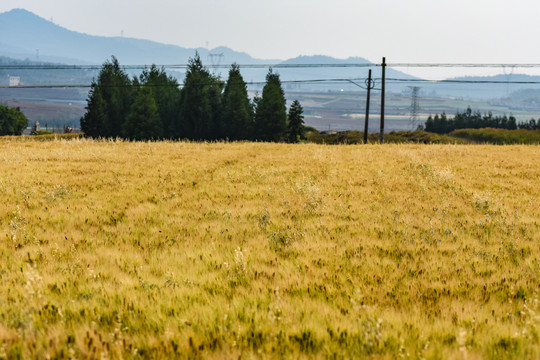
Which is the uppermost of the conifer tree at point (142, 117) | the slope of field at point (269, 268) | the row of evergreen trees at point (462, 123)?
the row of evergreen trees at point (462, 123)

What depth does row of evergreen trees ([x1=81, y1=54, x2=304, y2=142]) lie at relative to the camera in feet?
213

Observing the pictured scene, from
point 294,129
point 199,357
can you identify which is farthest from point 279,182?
point 294,129

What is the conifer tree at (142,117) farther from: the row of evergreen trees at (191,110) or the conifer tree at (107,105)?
the conifer tree at (107,105)

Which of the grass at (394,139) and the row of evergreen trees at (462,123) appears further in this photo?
the row of evergreen trees at (462,123)

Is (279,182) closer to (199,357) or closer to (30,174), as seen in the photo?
(30,174)

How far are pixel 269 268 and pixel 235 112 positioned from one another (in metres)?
62.2

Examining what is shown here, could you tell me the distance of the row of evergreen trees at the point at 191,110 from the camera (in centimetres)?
6488

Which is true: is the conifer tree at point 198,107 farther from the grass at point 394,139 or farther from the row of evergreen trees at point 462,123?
the row of evergreen trees at point 462,123

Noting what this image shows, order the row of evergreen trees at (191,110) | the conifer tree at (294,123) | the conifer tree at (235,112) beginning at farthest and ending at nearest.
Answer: the conifer tree at (294,123) → the conifer tree at (235,112) → the row of evergreen trees at (191,110)

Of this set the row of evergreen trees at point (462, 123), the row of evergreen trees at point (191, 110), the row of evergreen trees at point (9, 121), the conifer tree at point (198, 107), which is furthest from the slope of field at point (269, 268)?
the row of evergreen trees at point (9, 121)

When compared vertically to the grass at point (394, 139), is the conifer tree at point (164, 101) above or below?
above

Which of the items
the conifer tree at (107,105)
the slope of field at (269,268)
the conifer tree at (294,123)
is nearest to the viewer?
the slope of field at (269,268)

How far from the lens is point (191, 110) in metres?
66.8

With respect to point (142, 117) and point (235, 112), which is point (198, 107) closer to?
point (235, 112)
